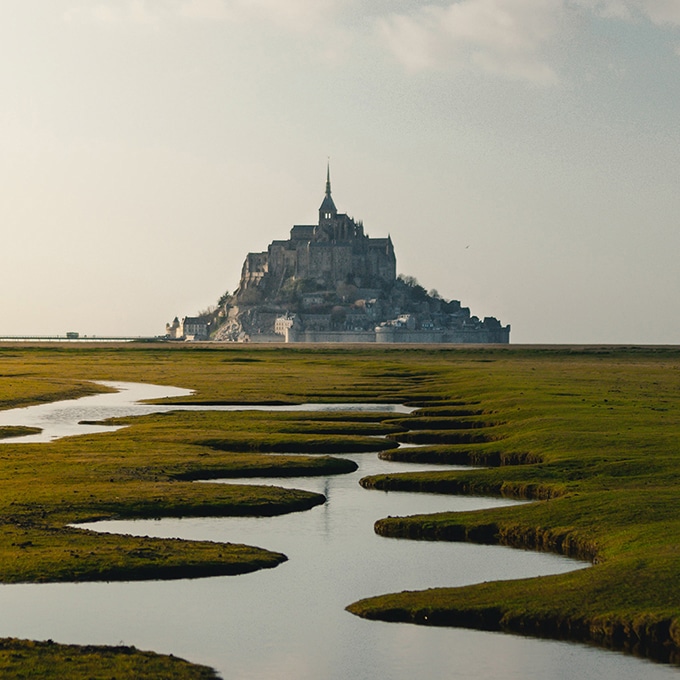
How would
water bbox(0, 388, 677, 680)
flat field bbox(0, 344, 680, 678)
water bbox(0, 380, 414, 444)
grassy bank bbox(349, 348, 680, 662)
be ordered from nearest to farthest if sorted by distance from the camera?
water bbox(0, 388, 677, 680), grassy bank bbox(349, 348, 680, 662), flat field bbox(0, 344, 680, 678), water bbox(0, 380, 414, 444)

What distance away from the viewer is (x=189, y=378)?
88.7m

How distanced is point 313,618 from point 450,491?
12.9 m

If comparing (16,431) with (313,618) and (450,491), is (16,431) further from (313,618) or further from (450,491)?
(313,618)

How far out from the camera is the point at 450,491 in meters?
30.2

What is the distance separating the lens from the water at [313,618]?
50.7ft

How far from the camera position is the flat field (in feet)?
57.7

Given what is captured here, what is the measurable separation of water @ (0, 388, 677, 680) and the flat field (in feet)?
1.98

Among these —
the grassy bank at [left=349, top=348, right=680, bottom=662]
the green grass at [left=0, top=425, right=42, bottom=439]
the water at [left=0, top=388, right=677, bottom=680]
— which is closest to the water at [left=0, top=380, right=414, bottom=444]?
the green grass at [left=0, top=425, right=42, bottom=439]

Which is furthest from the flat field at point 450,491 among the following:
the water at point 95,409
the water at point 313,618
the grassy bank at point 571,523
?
the water at point 95,409

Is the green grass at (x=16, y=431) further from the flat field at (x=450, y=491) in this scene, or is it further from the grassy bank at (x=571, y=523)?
the grassy bank at (x=571, y=523)

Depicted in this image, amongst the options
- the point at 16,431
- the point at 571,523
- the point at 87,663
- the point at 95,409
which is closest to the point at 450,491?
the point at 571,523

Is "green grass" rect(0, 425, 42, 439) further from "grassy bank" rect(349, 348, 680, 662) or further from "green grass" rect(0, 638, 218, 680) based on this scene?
"green grass" rect(0, 638, 218, 680)

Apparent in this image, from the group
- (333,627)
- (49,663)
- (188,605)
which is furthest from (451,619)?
(49,663)

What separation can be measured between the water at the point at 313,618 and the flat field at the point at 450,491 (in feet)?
1.98
